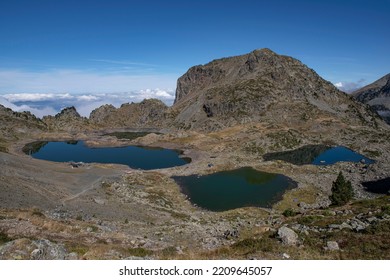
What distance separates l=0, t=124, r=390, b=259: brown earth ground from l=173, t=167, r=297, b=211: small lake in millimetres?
3445

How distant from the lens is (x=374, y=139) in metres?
171

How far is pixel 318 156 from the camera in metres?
147

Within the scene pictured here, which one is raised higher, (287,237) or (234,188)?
(287,237)


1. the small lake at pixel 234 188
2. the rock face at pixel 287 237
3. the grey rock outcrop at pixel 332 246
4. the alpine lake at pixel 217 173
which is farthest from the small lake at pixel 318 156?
the grey rock outcrop at pixel 332 246

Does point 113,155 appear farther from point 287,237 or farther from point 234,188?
point 287,237

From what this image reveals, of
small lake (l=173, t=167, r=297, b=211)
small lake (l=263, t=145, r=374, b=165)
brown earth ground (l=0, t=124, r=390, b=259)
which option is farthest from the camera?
small lake (l=263, t=145, r=374, b=165)

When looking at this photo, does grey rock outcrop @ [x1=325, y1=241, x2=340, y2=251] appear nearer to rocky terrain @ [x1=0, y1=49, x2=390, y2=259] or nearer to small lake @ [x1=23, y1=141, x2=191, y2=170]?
rocky terrain @ [x1=0, y1=49, x2=390, y2=259]

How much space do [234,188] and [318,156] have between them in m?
70.7

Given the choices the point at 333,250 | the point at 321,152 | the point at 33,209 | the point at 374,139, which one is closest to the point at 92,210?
the point at 33,209

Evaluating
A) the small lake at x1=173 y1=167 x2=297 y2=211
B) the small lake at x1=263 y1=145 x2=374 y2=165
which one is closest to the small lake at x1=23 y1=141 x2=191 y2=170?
the small lake at x1=173 y1=167 x2=297 y2=211

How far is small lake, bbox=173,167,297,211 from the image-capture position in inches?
3123

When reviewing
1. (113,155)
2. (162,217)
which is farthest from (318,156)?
(162,217)

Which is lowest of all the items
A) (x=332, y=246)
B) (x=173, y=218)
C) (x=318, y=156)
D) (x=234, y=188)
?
(x=173, y=218)
